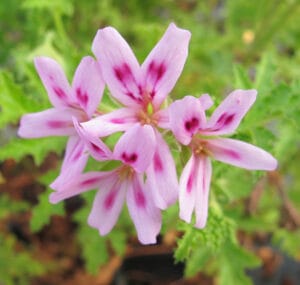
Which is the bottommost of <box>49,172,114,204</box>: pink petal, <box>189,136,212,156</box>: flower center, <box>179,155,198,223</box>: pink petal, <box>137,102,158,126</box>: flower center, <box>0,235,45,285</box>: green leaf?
<box>0,235,45,285</box>: green leaf

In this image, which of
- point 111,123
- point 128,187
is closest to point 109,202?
point 128,187

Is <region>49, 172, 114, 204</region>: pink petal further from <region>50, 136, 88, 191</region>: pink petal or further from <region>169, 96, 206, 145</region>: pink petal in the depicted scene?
<region>169, 96, 206, 145</region>: pink petal

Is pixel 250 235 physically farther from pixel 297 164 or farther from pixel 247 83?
pixel 247 83

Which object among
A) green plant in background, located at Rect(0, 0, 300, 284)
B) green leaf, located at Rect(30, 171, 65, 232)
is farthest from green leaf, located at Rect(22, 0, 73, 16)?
green leaf, located at Rect(30, 171, 65, 232)

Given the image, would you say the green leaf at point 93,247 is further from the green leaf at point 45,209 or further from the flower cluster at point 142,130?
the flower cluster at point 142,130

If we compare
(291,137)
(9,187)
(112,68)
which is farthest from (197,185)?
(9,187)

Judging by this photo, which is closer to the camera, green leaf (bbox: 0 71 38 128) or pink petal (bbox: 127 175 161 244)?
pink petal (bbox: 127 175 161 244)
